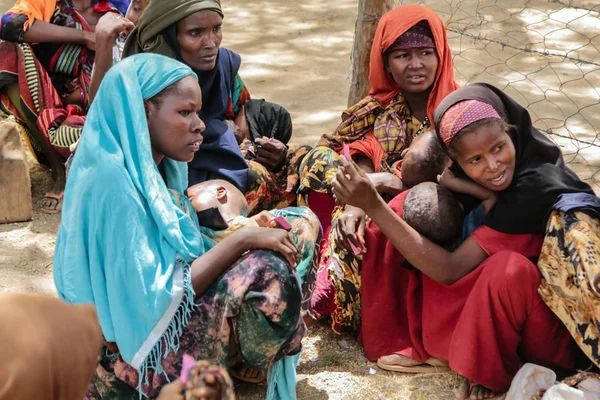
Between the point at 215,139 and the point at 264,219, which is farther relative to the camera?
the point at 215,139

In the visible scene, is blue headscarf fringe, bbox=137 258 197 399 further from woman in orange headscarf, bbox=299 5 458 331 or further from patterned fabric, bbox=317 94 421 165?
patterned fabric, bbox=317 94 421 165

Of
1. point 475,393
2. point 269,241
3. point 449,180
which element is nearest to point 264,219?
point 269,241

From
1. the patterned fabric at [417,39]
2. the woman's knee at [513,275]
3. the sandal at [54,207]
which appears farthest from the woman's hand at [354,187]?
the sandal at [54,207]

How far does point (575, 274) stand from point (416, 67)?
1.46 meters

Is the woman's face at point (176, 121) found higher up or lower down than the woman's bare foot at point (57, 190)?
higher up

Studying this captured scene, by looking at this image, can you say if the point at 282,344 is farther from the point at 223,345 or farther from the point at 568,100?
the point at 568,100

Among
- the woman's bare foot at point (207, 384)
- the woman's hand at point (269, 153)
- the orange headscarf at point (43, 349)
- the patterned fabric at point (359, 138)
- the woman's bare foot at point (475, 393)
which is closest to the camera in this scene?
the orange headscarf at point (43, 349)

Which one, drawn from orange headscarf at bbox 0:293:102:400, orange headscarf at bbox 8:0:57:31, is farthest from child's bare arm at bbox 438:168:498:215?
orange headscarf at bbox 8:0:57:31

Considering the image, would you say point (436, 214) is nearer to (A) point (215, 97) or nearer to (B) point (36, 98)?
(A) point (215, 97)

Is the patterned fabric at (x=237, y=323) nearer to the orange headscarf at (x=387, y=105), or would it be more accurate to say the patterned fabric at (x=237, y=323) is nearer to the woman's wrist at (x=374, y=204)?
the woman's wrist at (x=374, y=204)

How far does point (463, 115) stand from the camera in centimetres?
333

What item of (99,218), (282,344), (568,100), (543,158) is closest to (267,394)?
(282,344)

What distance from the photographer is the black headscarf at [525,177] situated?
331 centimetres

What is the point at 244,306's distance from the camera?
3170mm
